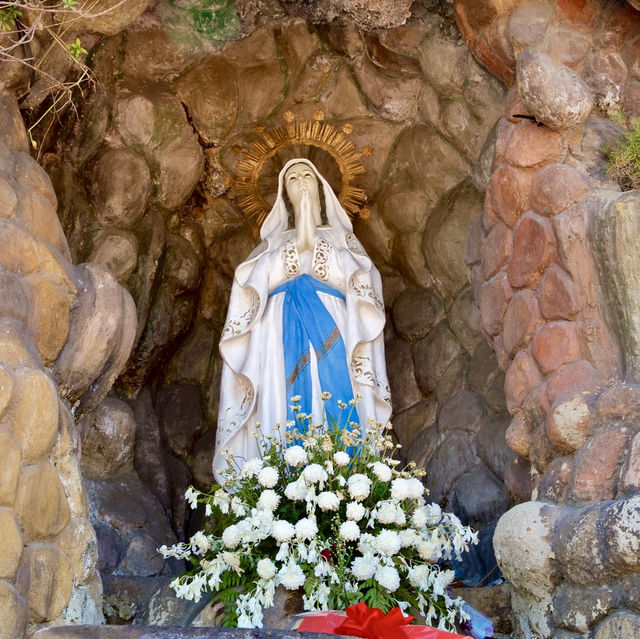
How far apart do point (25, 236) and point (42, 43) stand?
0.98m

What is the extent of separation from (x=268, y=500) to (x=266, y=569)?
10.8 inches

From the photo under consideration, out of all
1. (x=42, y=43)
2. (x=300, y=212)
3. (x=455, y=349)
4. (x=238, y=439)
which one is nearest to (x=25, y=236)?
(x=42, y=43)

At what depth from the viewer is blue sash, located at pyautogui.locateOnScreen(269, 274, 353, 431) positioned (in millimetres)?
5508

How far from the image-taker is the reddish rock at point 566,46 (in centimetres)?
504

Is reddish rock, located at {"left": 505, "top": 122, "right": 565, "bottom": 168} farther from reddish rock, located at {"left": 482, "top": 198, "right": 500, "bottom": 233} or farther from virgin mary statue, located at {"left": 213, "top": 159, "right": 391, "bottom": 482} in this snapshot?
virgin mary statue, located at {"left": 213, "top": 159, "right": 391, "bottom": 482}

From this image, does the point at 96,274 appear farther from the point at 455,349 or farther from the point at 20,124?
the point at 455,349

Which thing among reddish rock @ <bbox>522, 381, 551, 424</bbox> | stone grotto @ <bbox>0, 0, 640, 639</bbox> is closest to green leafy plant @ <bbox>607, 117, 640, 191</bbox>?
stone grotto @ <bbox>0, 0, 640, 639</bbox>

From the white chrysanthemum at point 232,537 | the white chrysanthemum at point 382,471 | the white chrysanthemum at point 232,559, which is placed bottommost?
the white chrysanthemum at point 232,559

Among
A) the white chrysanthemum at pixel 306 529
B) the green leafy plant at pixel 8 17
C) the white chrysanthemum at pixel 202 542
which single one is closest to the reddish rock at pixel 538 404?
the white chrysanthemum at pixel 306 529

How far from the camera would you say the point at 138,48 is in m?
6.28

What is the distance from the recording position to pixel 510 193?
198 inches

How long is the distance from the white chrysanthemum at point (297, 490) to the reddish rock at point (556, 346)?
1.15 meters

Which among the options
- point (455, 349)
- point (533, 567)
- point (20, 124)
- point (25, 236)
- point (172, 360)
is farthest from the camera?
point (172, 360)

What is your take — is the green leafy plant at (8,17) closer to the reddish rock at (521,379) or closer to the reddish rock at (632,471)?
the reddish rock at (521,379)
